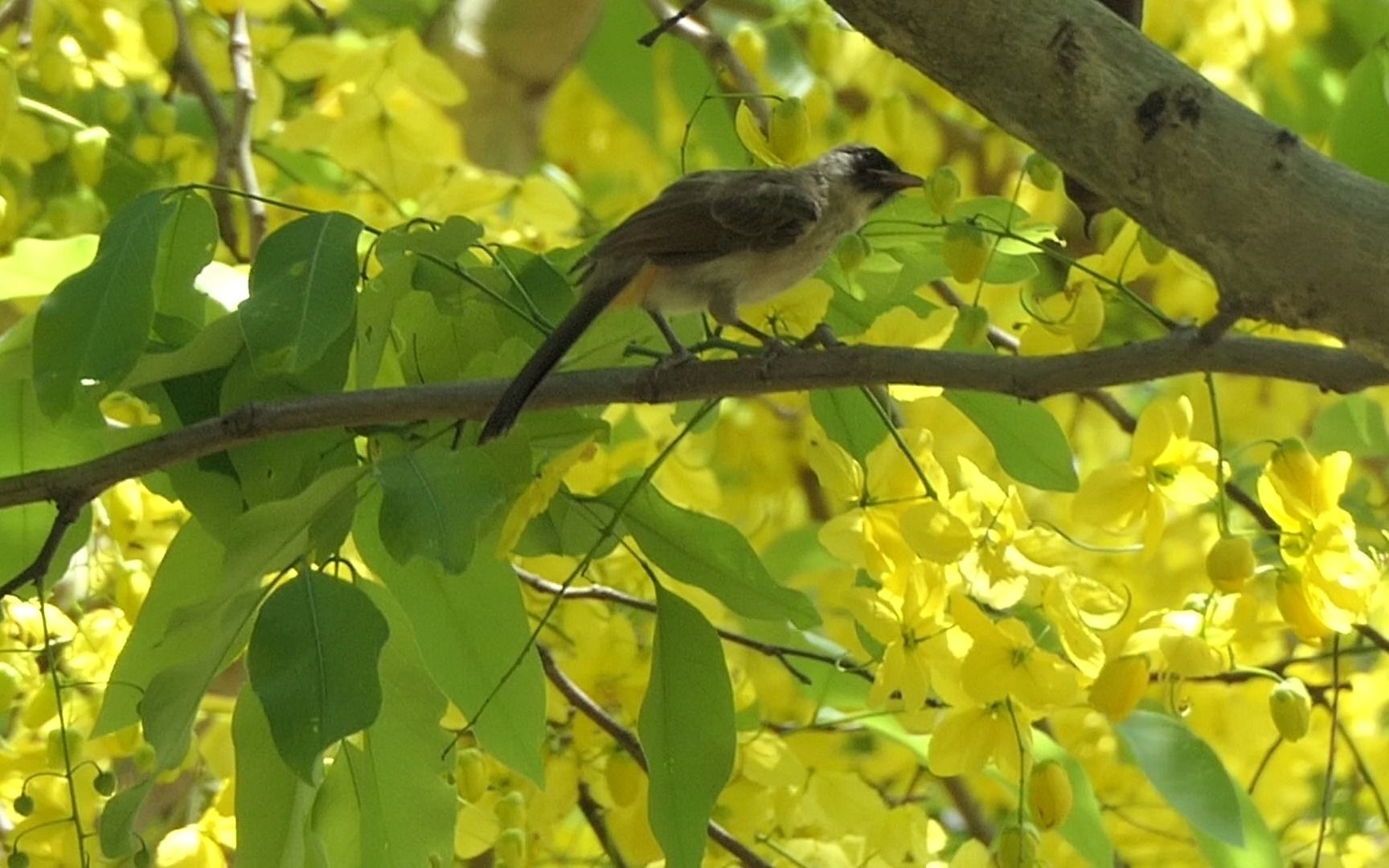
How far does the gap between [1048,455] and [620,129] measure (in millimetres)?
1496

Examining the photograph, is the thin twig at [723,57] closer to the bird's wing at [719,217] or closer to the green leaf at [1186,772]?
the bird's wing at [719,217]

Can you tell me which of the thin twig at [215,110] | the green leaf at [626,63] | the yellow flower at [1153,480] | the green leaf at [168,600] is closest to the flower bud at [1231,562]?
the yellow flower at [1153,480]

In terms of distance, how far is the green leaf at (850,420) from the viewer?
0.96 metres

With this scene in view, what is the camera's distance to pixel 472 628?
89 centimetres

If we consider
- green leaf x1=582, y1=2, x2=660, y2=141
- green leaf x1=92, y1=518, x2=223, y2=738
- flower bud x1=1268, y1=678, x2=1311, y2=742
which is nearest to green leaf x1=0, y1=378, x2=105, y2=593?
green leaf x1=92, y1=518, x2=223, y2=738

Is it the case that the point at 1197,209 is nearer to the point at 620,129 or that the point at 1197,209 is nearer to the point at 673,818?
the point at 673,818

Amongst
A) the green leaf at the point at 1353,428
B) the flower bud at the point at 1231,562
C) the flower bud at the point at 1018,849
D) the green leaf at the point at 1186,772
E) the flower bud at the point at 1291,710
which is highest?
the green leaf at the point at 1353,428

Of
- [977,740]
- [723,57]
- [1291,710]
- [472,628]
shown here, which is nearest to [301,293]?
[472,628]

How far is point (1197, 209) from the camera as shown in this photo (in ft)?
2.19

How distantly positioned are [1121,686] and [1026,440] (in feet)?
0.50

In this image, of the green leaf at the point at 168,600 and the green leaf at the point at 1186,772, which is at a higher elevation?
the green leaf at the point at 1186,772

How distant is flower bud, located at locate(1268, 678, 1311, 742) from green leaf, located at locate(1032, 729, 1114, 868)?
0.47 feet

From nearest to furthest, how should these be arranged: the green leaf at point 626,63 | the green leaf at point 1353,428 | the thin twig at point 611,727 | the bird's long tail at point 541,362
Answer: the bird's long tail at point 541,362
the thin twig at point 611,727
the green leaf at point 1353,428
the green leaf at point 626,63

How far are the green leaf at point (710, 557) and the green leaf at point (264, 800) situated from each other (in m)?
0.21
